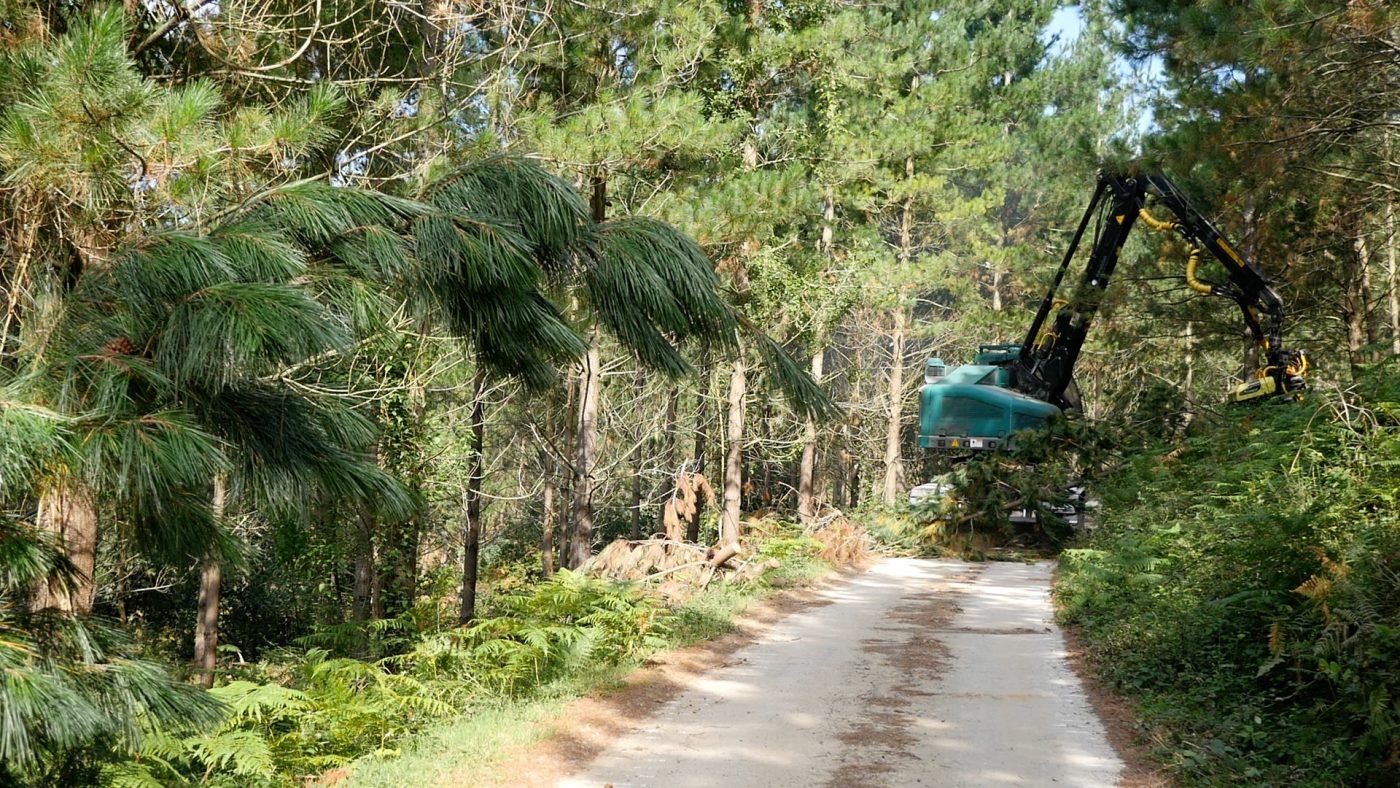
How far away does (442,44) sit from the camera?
11.8 metres

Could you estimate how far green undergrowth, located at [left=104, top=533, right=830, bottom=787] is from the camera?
6246 mm

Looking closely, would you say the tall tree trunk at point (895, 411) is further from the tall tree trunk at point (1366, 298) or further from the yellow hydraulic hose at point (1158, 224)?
the tall tree trunk at point (1366, 298)

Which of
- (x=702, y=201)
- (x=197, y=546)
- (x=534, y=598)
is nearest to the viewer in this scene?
(x=197, y=546)

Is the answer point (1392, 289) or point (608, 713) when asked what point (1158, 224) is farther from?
point (608, 713)

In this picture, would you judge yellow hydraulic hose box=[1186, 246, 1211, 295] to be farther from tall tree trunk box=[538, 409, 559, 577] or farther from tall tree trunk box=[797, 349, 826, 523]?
tall tree trunk box=[538, 409, 559, 577]

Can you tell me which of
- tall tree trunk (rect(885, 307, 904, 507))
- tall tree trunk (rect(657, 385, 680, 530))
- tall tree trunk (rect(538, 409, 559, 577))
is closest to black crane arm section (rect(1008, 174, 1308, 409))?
tall tree trunk (rect(885, 307, 904, 507))

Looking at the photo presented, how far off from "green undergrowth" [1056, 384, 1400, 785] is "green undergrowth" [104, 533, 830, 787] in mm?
3893

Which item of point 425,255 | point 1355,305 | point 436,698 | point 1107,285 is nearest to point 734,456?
point 1107,285

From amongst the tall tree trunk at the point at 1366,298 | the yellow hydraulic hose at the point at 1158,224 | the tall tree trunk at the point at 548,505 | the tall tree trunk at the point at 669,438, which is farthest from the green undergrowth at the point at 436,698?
the tall tree trunk at the point at 548,505

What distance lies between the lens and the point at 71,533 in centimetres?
375

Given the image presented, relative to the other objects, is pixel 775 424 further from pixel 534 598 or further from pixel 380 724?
pixel 380 724

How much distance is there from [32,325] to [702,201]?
10.0 meters

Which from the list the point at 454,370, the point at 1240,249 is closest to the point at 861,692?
the point at 454,370

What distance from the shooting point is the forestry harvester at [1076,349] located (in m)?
15.7
